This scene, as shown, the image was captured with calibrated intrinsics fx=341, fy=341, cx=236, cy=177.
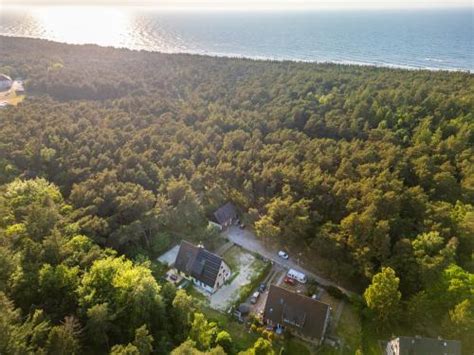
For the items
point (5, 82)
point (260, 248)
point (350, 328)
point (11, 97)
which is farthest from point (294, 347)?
point (5, 82)

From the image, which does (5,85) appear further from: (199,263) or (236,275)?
(236,275)

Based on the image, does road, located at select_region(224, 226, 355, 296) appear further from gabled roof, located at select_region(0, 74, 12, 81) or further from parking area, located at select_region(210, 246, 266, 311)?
gabled roof, located at select_region(0, 74, 12, 81)

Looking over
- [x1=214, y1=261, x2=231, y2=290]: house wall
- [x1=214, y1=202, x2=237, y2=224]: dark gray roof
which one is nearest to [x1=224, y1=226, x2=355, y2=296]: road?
[x1=214, y1=202, x2=237, y2=224]: dark gray roof

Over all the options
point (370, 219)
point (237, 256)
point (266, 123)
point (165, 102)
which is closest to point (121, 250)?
point (237, 256)

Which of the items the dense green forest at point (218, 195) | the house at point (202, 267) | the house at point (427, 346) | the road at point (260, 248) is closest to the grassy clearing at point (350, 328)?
the dense green forest at point (218, 195)

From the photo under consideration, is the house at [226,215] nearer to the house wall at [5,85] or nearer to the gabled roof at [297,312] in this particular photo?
the gabled roof at [297,312]

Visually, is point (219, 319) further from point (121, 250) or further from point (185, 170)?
point (185, 170)
